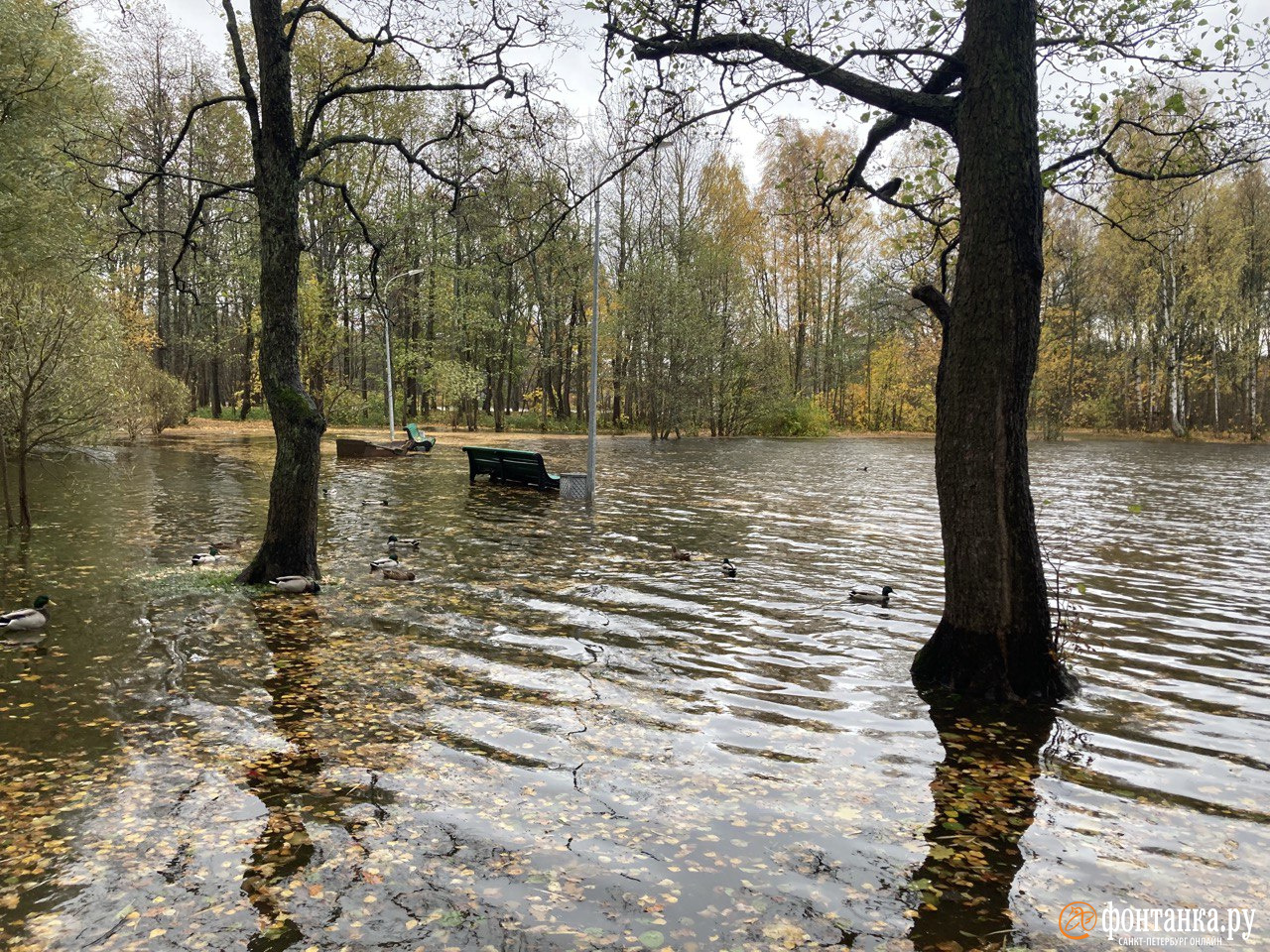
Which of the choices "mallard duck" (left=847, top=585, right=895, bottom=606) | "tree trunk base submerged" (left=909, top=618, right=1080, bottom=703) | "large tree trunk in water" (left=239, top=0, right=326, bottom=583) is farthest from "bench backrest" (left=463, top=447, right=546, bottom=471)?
"tree trunk base submerged" (left=909, top=618, right=1080, bottom=703)

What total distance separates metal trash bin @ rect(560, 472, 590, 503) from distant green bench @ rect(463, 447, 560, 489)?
1138 millimetres

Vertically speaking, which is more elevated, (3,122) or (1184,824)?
(3,122)

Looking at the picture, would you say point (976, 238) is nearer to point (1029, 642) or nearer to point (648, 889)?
point (1029, 642)

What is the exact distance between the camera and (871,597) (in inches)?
394

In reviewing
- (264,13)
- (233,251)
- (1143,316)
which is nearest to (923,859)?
(264,13)

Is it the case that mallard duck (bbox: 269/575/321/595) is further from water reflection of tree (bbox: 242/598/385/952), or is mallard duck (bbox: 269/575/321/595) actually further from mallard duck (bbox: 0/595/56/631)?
mallard duck (bbox: 0/595/56/631)

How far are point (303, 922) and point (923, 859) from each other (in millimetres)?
3080

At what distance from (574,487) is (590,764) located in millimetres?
14281

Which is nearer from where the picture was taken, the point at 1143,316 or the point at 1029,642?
the point at 1029,642

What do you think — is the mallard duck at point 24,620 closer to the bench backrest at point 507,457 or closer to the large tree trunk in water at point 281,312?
the large tree trunk in water at point 281,312

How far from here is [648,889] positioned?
3.86 m

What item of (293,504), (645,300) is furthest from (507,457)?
(645,300)

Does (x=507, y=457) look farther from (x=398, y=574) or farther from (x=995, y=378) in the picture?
(x=995, y=378)

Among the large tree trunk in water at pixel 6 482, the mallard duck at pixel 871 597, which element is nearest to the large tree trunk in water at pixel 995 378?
the mallard duck at pixel 871 597
